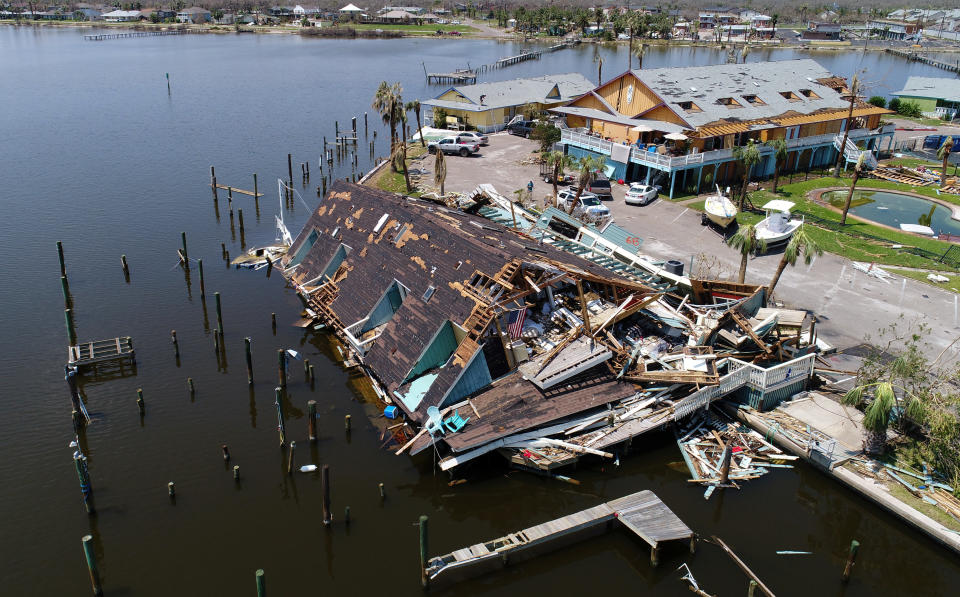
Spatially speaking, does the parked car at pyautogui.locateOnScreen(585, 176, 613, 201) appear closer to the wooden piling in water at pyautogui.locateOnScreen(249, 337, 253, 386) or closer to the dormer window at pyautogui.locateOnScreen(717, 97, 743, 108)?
the dormer window at pyautogui.locateOnScreen(717, 97, 743, 108)

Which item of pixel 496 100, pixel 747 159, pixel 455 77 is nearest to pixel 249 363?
pixel 747 159

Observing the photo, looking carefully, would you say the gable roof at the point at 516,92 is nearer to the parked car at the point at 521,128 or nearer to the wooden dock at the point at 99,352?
the parked car at the point at 521,128

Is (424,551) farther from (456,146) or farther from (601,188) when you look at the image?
(456,146)

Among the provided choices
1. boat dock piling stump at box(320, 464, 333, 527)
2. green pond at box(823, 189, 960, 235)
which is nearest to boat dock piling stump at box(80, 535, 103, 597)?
boat dock piling stump at box(320, 464, 333, 527)

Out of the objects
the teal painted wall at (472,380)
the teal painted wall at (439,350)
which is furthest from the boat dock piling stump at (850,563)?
the teal painted wall at (439,350)

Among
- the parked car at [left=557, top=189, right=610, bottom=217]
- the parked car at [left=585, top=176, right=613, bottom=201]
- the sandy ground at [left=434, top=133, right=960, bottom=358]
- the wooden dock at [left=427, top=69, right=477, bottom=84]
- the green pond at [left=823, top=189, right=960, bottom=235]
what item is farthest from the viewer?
the wooden dock at [left=427, top=69, right=477, bottom=84]

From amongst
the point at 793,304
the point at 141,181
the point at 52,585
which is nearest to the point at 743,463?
the point at 793,304

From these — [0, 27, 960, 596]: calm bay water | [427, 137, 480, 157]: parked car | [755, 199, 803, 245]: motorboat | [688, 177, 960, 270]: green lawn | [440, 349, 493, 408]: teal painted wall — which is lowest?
[0, 27, 960, 596]: calm bay water
